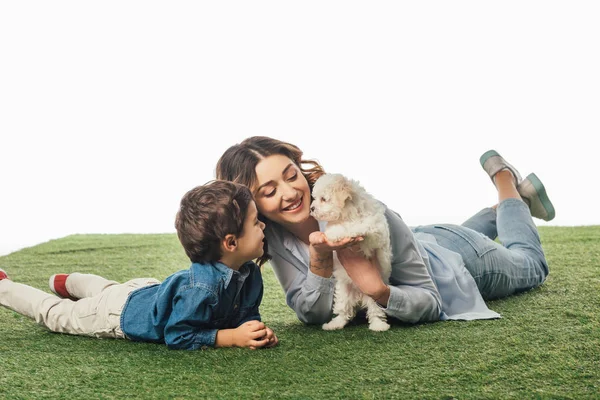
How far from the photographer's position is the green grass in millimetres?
1861

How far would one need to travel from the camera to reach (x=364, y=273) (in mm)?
2471

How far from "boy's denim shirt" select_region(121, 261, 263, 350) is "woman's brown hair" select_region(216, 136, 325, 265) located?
233mm

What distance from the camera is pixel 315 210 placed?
240 cm

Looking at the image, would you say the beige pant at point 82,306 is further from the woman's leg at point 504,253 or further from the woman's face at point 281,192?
the woman's leg at point 504,253

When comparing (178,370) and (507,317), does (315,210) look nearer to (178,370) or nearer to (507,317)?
(178,370)

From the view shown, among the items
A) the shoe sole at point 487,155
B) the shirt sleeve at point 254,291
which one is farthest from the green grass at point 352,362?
the shoe sole at point 487,155

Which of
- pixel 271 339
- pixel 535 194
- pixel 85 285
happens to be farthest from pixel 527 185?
pixel 85 285

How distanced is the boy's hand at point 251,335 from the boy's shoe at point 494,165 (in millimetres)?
1839

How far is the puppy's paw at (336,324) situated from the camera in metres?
2.61

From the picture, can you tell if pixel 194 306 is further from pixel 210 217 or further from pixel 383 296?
pixel 383 296

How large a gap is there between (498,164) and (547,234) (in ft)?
5.00

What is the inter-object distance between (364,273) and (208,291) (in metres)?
0.54

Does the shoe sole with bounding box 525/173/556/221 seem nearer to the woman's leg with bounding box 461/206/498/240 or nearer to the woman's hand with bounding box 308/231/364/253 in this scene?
the woman's leg with bounding box 461/206/498/240

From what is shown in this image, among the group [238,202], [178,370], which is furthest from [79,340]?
[238,202]
